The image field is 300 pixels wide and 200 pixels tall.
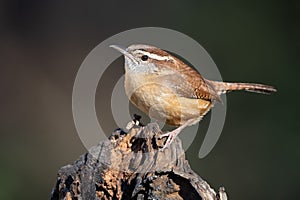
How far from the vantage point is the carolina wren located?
11.1 ft

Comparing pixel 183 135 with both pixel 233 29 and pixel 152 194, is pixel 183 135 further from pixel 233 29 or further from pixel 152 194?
pixel 233 29

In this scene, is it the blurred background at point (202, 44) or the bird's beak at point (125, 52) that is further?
the blurred background at point (202, 44)

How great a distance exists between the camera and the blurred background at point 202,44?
20.0ft

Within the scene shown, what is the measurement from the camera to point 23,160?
6.26m

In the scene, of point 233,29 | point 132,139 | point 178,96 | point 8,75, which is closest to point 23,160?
point 8,75

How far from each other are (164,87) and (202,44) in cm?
347

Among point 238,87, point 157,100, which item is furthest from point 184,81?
point 238,87

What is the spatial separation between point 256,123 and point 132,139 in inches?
161

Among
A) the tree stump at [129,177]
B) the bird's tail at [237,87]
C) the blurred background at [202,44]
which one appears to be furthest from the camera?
the blurred background at [202,44]

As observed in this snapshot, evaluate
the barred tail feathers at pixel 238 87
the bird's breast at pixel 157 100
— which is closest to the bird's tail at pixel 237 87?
the barred tail feathers at pixel 238 87

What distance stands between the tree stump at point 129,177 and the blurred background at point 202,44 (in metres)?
3.36

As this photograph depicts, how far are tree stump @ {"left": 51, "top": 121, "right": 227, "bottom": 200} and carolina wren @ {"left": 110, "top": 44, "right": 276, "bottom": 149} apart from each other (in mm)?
948

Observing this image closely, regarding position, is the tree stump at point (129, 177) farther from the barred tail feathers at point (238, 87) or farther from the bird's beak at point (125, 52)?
the barred tail feathers at point (238, 87)

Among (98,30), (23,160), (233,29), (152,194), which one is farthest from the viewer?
(98,30)
